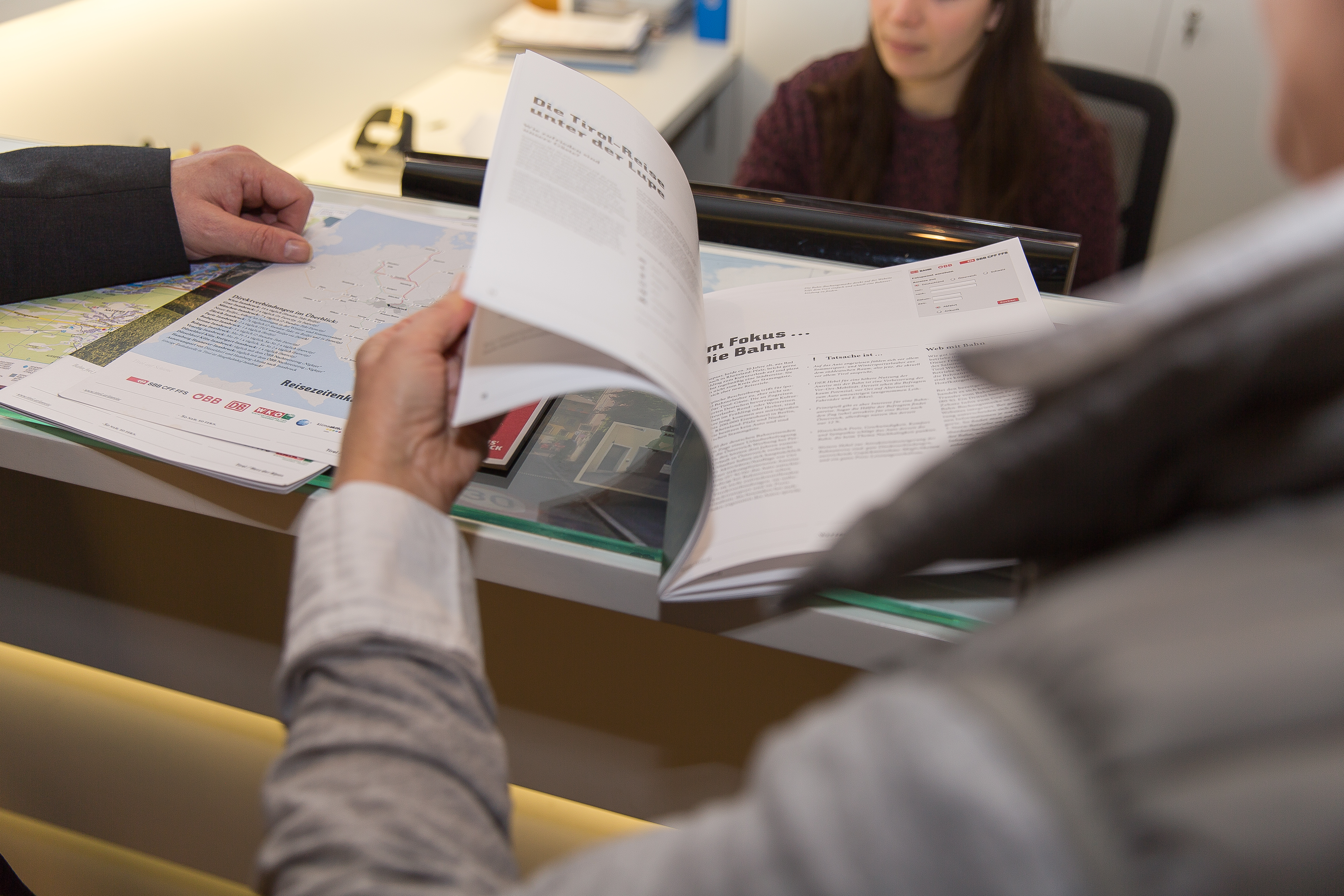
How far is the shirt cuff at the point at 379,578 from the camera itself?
400 millimetres

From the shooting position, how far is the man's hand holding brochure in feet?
1.54

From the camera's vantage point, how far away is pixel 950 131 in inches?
58.4

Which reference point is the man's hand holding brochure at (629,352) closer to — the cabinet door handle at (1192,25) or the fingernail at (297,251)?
the fingernail at (297,251)

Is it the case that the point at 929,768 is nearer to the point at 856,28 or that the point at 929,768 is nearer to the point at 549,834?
the point at 549,834

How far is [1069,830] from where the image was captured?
205 mm

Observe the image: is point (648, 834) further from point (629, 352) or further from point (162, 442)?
point (162, 442)

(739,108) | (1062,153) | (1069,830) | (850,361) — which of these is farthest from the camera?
(739,108)

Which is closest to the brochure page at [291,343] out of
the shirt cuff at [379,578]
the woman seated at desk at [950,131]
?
the shirt cuff at [379,578]

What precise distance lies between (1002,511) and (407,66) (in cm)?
208

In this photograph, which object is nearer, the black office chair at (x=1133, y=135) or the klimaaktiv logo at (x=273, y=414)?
the klimaaktiv logo at (x=273, y=414)

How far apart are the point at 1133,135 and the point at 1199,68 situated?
0.93 meters

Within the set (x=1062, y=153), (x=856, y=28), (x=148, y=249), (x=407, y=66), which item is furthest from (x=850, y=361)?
(x=856, y=28)

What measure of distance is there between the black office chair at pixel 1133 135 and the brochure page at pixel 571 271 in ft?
3.98

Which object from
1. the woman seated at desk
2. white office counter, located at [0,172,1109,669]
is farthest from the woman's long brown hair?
white office counter, located at [0,172,1109,669]
